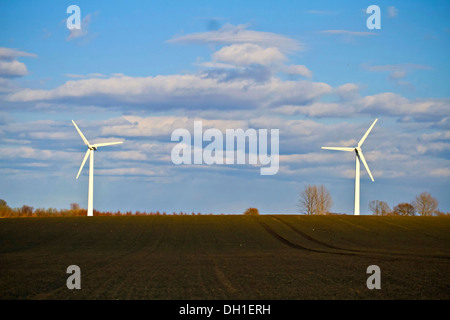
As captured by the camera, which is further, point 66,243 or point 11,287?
point 66,243

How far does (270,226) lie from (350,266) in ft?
115

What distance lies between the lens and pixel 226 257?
1622 inches

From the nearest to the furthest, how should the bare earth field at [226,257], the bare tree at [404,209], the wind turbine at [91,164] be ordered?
the bare earth field at [226,257] → the wind turbine at [91,164] → the bare tree at [404,209]

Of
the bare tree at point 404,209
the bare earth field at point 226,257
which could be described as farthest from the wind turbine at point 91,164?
the bare tree at point 404,209

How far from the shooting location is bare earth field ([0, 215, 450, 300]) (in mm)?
24672

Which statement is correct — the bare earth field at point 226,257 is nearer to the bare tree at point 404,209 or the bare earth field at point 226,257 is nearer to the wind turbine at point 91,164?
the wind turbine at point 91,164

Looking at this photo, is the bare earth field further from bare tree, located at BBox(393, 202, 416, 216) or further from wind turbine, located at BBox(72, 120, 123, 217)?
bare tree, located at BBox(393, 202, 416, 216)

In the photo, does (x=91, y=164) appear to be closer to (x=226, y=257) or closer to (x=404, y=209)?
(x=226, y=257)

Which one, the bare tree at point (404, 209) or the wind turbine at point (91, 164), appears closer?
the wind turbine at point (91, 164)

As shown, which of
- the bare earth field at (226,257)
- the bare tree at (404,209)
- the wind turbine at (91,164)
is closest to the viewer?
the bare earth field at (226,257)

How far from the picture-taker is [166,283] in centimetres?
2689

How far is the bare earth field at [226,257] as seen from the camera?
80.9ft
